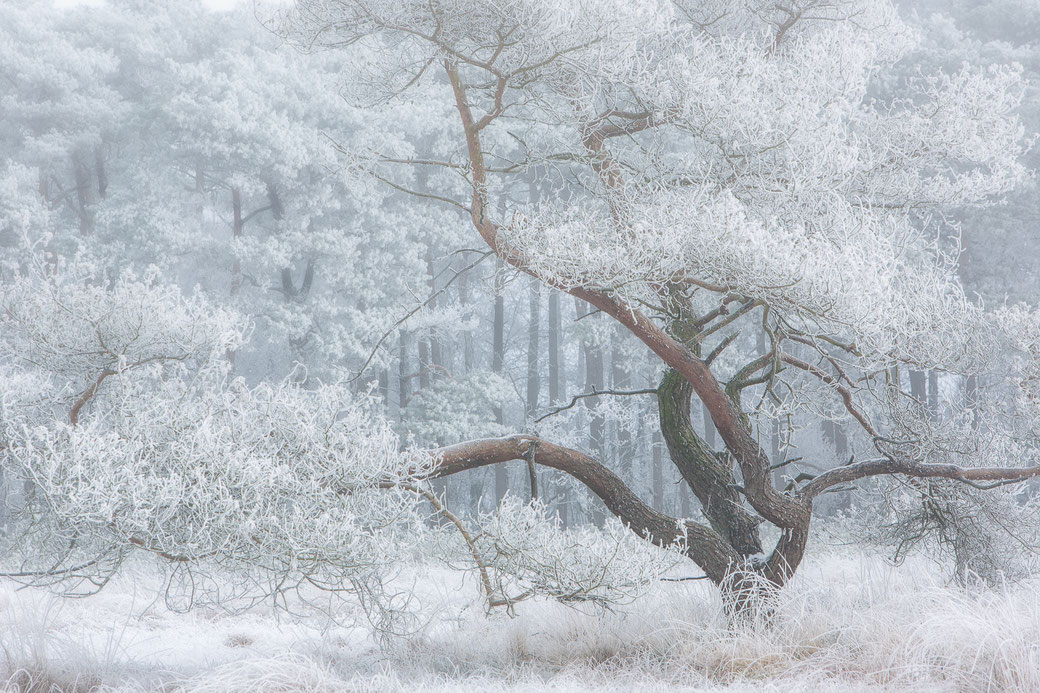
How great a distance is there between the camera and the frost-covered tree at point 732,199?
325 cm

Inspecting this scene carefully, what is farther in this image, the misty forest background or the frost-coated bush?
the misty forest background

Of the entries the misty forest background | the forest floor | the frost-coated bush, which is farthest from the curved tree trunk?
the misty forest background

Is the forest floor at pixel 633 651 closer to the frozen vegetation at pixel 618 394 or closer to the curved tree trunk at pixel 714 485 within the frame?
the frozen vegetation at pixel 618 394

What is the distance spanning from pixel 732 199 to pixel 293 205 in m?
9.23

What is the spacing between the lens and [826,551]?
793 cm

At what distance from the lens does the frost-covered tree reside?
3250 millimetres

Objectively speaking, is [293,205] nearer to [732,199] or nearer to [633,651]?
[633,651]

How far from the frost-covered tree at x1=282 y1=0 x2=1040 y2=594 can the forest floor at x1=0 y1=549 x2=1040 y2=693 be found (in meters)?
0.41

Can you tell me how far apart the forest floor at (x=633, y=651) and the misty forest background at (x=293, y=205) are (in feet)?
19.1

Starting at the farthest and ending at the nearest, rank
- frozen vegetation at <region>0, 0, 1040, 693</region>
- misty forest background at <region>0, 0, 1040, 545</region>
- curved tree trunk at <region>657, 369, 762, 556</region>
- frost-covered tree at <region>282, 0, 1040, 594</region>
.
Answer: misty forest background at <region>0, 0, 1040, 545</region>
curved tree trunk at <region>657, 369, 762, 556</region>
frost-covered tree at <region>282, 0, 1040, 594</region>
frozen vegetation at <region>0, 0, 1040, 693</region>

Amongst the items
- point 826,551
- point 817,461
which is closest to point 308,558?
point 826,551

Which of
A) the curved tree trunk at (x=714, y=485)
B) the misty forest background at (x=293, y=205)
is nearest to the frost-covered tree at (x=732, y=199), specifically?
the curved tree trunk at (x=714, y=485)

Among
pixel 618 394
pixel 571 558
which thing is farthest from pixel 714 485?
pixel 571 558

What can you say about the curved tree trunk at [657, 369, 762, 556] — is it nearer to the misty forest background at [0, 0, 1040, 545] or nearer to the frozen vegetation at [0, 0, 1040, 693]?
the frozen vegetation at [0, 0, 1040, 693]
